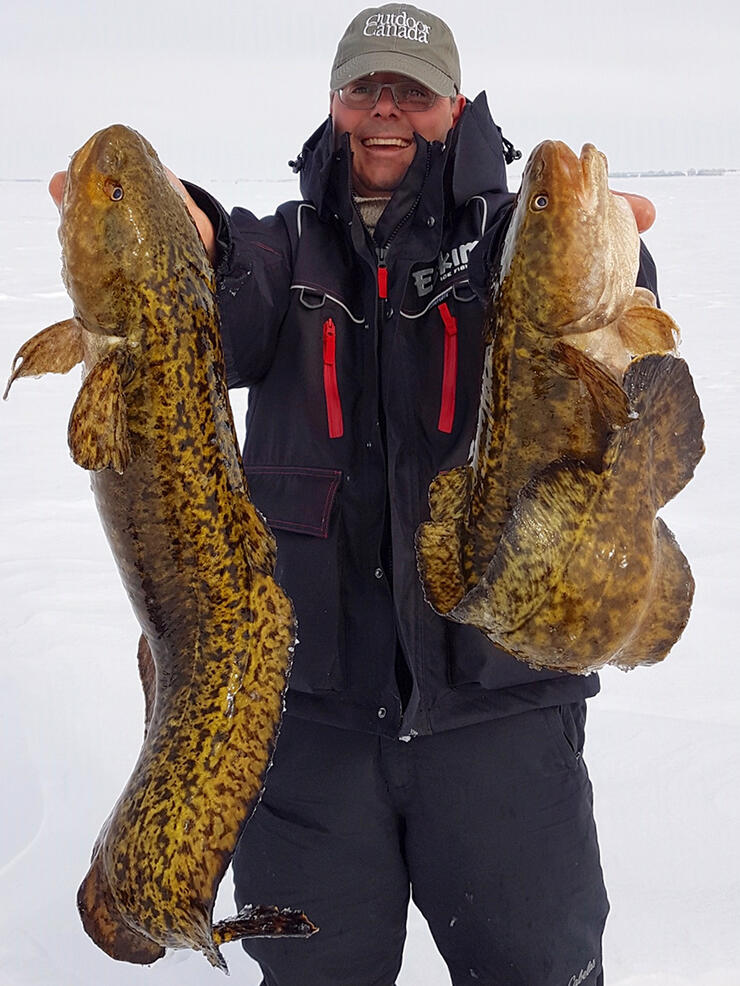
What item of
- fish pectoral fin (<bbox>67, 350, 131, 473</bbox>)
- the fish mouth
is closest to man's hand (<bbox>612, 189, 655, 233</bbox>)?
the fish mouth

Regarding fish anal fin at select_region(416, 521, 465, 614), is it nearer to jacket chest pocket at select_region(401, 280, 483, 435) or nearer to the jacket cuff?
jacket chest pocket at select_region(401, 280, 483, 435)

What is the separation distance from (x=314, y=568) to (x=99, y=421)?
3.60 ft

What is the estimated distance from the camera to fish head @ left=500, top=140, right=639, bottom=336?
7.70 ft

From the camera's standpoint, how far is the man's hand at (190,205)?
8.45 feet

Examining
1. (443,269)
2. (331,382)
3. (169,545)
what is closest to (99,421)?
(169,545)

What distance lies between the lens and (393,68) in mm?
3180

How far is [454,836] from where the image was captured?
3.30m

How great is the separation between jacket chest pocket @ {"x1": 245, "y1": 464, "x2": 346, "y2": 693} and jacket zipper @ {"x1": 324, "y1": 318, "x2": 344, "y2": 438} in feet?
0.46

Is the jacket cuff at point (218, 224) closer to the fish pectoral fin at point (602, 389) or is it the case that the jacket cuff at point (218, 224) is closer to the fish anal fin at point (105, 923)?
the fish pectoral fin at point (602, 389)

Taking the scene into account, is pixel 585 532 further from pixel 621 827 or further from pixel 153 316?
pixel 621 827

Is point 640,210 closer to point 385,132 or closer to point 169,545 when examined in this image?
point 385,132

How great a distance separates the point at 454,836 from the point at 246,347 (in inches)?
64.6

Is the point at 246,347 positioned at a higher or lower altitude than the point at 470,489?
higher

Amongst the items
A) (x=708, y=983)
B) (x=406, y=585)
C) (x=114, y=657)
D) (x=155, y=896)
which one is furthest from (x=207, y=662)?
(x=114, y=657)
